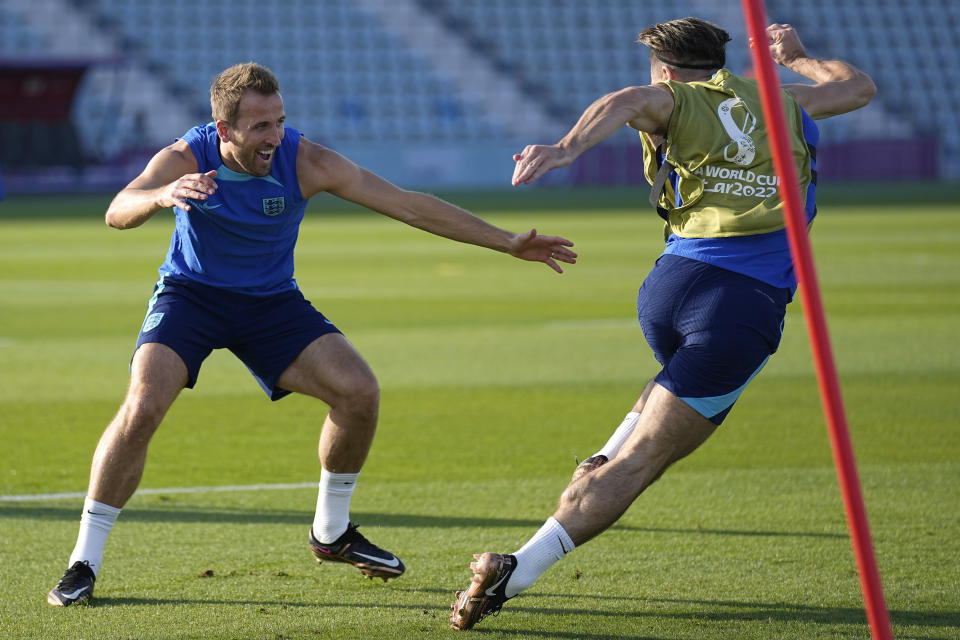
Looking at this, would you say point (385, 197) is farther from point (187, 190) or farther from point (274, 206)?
point (187, 190)

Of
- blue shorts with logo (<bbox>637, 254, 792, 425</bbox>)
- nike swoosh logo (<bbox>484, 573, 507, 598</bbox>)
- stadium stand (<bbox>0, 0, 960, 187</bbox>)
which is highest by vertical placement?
blue shorts with logo (<bbox>637, 254, 792, 425</bbox>)

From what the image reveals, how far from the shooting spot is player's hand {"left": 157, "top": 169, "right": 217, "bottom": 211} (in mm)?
4715

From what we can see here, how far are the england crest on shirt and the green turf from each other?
4.53 feet

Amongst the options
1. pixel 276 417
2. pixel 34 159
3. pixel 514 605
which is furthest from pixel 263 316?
pixel 34 159

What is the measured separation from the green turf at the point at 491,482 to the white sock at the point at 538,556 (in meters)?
0.20

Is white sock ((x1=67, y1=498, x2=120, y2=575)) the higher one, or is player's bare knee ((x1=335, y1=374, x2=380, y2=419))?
player's bare knee ((x1=335, y1=374, x2=380, y2=419))

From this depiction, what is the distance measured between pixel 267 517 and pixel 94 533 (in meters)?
1.41

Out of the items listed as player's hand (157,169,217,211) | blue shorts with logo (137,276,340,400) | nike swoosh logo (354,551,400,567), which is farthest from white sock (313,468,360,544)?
player's hand (157,169,217,211)

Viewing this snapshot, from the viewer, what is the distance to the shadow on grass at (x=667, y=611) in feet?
15.9

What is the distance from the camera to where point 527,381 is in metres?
10.7

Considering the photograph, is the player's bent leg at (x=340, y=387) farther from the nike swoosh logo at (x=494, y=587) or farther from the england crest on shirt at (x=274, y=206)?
the nike swoosh logo at (x=494, y=587)

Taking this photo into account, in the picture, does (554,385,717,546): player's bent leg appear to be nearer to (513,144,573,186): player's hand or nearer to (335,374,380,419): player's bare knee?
(513,144,573,186): player's hand

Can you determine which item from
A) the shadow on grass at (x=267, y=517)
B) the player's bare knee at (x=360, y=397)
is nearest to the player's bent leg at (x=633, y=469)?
the player's bare knee at (x=360, y=397)

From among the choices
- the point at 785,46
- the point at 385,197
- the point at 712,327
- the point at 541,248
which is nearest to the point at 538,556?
the point at 712,327
